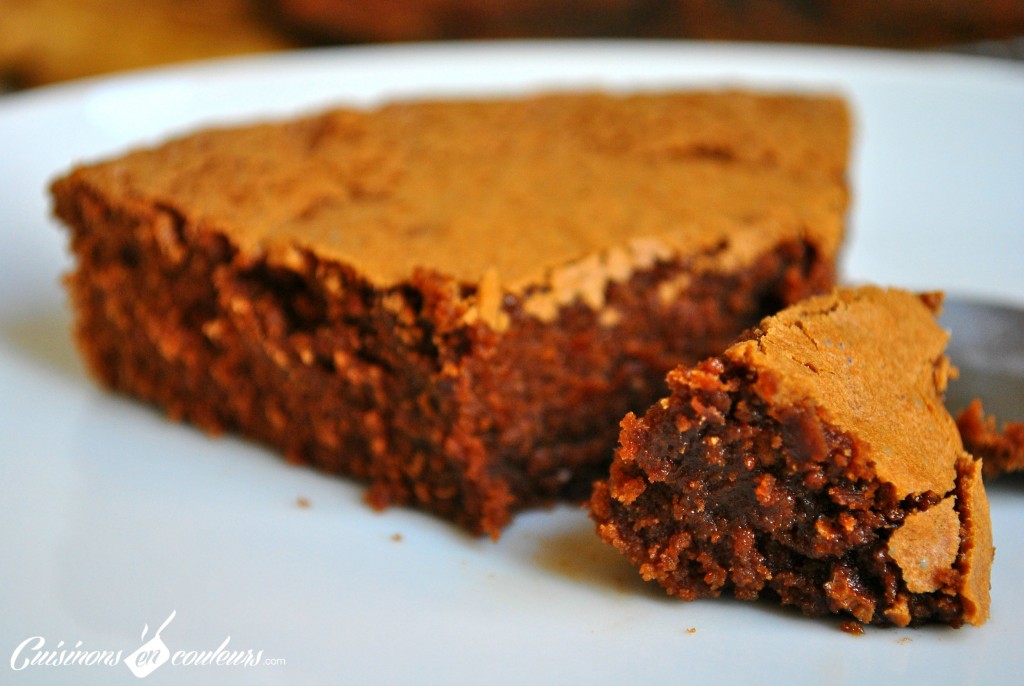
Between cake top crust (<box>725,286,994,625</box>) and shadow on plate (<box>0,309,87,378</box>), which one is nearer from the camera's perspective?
cake top crust (<box>725,286,994,625</box>)

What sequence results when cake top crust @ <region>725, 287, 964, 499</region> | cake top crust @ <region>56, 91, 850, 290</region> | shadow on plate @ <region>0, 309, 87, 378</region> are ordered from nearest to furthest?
cake top crust @ <region>725, 287, 964, 499</region> → cake top crust @ <region>56, 91, 850, 290</region> → shadow on plate @ <region>0, 309, 87, 378</region>

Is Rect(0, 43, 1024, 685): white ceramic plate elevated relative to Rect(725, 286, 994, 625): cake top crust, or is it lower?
lower

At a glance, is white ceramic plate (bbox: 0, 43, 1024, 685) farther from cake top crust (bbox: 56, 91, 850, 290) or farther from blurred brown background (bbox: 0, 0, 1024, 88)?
blurred brown background (bbox: 0, 0, 1024, 88)

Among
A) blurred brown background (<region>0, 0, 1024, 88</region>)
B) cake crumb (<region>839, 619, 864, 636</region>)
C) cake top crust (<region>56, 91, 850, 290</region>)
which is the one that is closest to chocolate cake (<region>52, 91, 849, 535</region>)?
cake top crust (<region>56, 91, 850, 290</region>)

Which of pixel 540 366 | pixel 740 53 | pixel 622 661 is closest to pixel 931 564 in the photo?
pixel 622 661

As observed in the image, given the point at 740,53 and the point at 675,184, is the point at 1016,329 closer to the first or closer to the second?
the point at 675,184

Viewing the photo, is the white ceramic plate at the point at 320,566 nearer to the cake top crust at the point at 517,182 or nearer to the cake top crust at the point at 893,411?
the cake top crust at the point at 893,411
